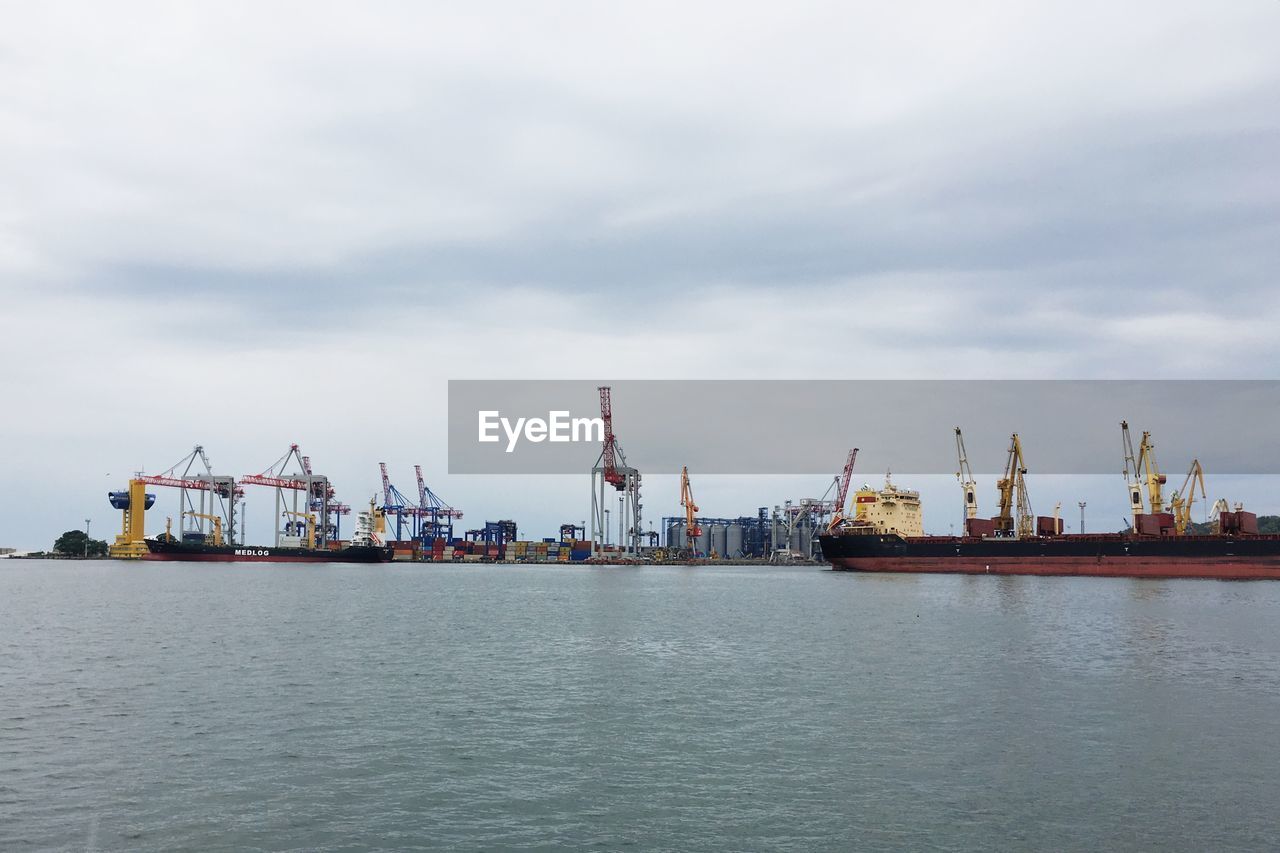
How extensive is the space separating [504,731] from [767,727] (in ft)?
22.9

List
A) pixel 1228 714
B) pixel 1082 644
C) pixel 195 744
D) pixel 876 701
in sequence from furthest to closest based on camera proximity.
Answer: pixel 1082 644
pixel 876 701
pixel 1228 714
pixel 195 744

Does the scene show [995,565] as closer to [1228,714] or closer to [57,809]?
[1228,714]

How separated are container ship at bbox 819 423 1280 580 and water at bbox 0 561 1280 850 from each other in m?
49.8

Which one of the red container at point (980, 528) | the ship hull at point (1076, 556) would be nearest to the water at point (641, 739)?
the ship hull at point (1076, 556)

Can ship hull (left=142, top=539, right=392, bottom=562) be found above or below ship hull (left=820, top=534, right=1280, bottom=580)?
below

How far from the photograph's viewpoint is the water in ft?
54.6

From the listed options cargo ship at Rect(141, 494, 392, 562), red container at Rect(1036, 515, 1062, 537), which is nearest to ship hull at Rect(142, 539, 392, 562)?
cargo ship at Rect(141, 494, 392, 562)

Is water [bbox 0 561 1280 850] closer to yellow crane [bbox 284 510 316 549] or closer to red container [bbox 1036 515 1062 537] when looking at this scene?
red container [bbox 1036 515 1062 537]

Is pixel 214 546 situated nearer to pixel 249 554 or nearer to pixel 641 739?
pixel 249 554

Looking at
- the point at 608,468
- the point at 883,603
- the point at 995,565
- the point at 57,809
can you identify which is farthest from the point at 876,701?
the point at 608,468

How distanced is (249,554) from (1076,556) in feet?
491

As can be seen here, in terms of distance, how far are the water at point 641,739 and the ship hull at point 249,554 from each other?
139 m

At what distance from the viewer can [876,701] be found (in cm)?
2831

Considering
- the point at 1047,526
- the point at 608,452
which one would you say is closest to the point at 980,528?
the point at 1047,526
